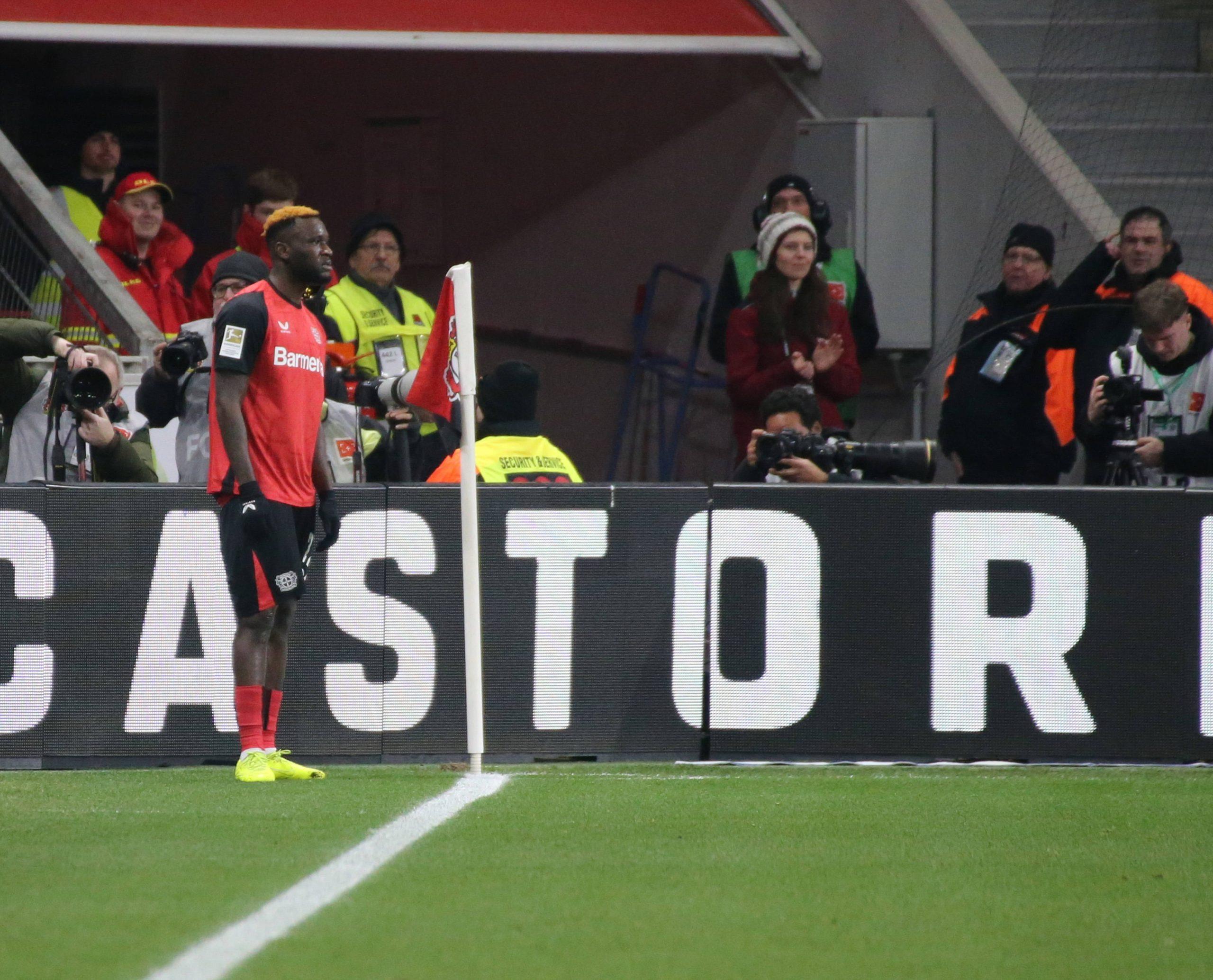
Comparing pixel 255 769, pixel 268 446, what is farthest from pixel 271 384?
pixel 255 769

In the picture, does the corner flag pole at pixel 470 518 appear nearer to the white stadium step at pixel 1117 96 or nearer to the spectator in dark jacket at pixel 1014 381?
the spectator in dark jacket at pixel 1014 381

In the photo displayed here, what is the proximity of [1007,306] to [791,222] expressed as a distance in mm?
1235

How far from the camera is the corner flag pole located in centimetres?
747

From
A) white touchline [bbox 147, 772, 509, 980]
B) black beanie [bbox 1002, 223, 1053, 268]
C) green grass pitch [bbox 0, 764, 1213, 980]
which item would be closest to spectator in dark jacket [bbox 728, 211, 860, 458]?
black beanie [bbox 1002, 223, 1053, 268]

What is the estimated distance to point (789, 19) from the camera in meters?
13.7

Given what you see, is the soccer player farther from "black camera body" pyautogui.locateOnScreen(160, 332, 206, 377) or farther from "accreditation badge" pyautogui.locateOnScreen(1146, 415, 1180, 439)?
"accreditation badge" pyautogui.locateOnScreen(1146, 415, 1180, 439)

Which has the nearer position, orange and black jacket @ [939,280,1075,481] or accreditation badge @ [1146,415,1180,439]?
accreditation badge @ [1146,415,1180,439]

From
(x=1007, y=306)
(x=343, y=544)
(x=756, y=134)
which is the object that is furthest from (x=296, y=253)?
(x=756, y=134)

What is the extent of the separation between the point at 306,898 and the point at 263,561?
8.34 feet

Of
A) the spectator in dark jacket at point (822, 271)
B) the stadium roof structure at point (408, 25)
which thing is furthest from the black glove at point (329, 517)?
the stadium roof structure at point (408, 25)

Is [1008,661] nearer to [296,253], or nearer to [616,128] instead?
[296,253]

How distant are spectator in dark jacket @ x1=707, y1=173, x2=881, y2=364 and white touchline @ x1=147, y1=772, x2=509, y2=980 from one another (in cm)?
462

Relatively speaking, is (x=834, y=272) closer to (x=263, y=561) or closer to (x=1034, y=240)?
(x=1034, y=240)

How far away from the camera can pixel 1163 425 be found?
903 cm
